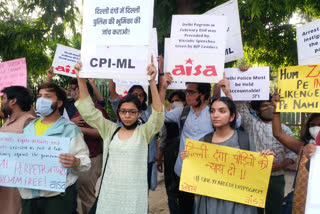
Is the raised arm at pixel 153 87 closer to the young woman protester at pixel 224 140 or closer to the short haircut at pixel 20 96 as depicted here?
the young woman protester at pixel 224 140

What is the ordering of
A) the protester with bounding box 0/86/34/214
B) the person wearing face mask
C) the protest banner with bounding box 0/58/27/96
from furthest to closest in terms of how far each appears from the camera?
1. the protest banner with bounding box 0/58/27/96
2. the person wearing face mask
3. the protester with bounding box 0/86/34/214

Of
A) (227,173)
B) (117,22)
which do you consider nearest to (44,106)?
(117,22)

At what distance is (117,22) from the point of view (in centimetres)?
300

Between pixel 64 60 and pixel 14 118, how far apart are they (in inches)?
74.5

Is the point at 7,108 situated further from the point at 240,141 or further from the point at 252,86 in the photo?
the point at 252,86

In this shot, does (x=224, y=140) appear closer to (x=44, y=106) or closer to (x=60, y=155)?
(x=60, y=155)

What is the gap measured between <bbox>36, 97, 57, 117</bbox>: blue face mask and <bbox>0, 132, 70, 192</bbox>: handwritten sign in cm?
27

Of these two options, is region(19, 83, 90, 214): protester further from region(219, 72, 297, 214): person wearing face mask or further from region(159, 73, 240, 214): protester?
region(219, 72, 297, 214): person wearing face mask

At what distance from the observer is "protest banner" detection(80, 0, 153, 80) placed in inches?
113

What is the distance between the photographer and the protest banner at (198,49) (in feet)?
11.1

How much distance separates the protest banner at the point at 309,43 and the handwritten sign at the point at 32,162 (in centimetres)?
240

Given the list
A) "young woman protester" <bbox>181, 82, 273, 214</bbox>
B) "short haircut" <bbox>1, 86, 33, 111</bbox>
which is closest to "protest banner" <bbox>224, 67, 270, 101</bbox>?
"young woman protester" <bbox>181, 82, 273, 214</bbox>

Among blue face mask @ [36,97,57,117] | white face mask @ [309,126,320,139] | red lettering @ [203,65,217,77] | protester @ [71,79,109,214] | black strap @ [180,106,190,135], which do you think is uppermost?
red lettering @ [203,65,217,77]

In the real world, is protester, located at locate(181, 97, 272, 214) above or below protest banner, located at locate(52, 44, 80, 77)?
below
